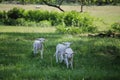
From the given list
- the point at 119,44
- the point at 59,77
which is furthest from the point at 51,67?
the point at 119,44

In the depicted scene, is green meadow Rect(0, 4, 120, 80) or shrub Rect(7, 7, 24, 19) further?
shrub Rect(7, 7, 24, 19)

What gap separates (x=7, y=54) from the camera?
53.6 ft

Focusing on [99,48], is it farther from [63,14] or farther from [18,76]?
[63,14]

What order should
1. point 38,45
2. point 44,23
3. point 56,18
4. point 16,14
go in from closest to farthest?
point 38,45 → point 44,23 → point 56,18 → point 16,14

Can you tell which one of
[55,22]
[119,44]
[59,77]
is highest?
[59,77]

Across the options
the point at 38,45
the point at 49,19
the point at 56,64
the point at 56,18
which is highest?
the point at 38,45

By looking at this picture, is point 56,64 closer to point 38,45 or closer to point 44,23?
point 38,45

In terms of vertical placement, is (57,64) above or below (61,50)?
below


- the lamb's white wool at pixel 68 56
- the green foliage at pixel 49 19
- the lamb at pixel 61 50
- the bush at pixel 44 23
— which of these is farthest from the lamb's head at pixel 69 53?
the bush at pixel 44 23

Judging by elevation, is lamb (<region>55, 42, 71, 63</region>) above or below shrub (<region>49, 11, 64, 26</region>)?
above

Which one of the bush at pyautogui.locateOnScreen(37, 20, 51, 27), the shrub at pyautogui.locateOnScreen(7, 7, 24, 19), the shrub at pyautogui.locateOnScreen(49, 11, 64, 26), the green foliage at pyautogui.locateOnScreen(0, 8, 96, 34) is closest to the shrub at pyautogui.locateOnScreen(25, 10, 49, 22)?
the green foliage at pyautogui.locateOnScreen(0, 8, 96, 34)

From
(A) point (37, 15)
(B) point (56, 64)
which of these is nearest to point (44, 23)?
(A) point (37, 15)

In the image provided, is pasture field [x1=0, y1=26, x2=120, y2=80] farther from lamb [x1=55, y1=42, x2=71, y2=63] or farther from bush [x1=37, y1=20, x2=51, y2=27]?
bush [x1=37, y1=20, x2=51, y2=27]

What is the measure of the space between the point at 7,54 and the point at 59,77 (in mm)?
5262
